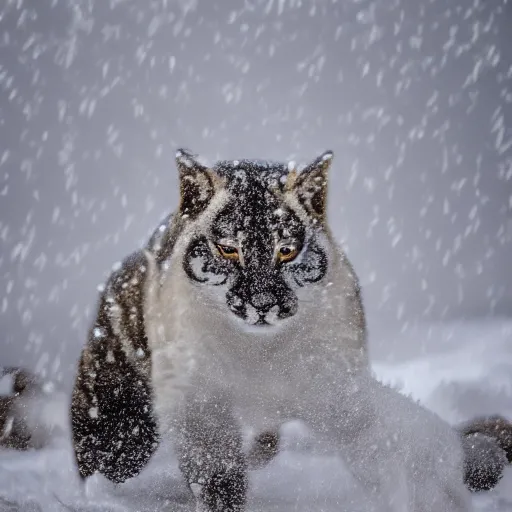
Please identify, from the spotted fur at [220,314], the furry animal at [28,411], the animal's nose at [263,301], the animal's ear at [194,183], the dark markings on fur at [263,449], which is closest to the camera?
the animal's nose at [263,301]

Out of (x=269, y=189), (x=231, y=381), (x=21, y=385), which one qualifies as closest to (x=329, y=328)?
(x=231, y=381)

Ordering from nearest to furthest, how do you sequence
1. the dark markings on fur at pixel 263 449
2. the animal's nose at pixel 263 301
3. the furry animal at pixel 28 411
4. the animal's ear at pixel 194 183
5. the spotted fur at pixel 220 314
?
the animal's nose at pixel 263 301 → the spotted fur at pixel 220 314 → the animal's ear at pixel 194 183 → the dark markings on fur at pixel 263 449 → the furry animal at pixel 28 411

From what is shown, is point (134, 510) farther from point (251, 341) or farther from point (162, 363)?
point (251, 341)

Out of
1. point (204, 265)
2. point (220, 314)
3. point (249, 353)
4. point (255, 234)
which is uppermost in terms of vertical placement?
point (255, 234)

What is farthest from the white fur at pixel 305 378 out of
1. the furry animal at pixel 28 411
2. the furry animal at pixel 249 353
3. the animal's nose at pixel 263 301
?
the furry animal at pixel 28 411

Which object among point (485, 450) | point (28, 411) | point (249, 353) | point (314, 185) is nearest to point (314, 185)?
point (314, 185)

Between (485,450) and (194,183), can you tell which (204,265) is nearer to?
(194,183)

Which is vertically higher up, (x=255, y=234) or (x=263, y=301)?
(x=255, y=234)

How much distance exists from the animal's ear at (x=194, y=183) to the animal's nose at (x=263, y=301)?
1.57ft

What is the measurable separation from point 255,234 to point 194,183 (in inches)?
14.7

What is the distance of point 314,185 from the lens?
200 centimetres

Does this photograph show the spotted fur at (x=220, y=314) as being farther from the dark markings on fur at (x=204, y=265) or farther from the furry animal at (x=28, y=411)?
the furry animal at (x=28, y=411)

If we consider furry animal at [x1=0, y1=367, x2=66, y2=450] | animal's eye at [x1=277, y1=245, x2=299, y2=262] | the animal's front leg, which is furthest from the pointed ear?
furry animal at [x1=0, y1=367, x2=66, y2=450]

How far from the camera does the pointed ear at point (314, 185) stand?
1981 millimetres
